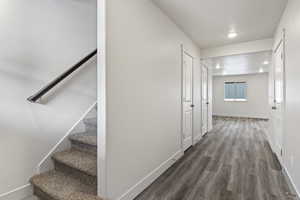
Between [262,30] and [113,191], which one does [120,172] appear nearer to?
[113,191]

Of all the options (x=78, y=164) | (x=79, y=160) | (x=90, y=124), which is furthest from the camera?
(x=90, y=124)

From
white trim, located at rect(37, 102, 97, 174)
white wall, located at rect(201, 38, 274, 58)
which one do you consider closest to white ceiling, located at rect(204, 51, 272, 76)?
white wall, located at rect(201, 38, 274, 58)

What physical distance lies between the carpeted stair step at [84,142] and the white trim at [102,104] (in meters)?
0.47

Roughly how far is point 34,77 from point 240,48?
165 inches

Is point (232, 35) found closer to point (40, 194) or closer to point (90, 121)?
point (90, 121)

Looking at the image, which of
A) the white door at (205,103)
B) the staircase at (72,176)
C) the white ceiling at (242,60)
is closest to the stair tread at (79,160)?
the staircase at (72,176)

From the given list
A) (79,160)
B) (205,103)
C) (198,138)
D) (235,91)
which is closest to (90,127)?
(79,160)

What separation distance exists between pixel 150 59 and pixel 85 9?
138 centimetres

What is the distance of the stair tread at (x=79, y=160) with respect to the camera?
5.21 feet

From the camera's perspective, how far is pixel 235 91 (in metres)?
8.56

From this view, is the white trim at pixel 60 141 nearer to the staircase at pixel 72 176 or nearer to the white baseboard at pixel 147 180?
the staircase at pixel 72 176

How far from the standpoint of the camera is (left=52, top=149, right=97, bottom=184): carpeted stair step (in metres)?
1.58

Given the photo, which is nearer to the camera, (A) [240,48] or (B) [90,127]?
(B) [90,127]

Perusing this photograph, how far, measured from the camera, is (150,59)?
6.96 ft
